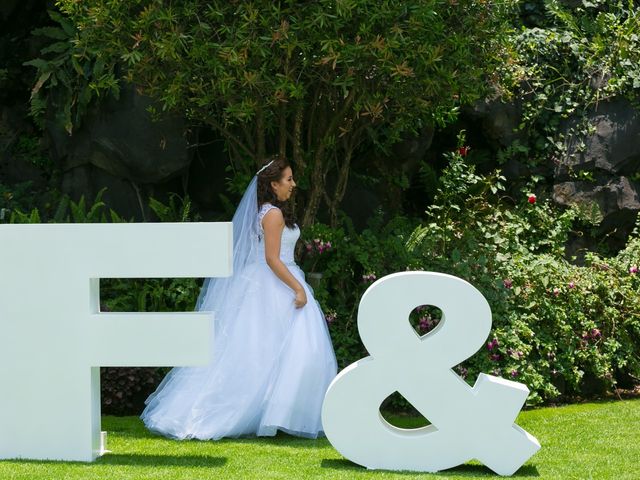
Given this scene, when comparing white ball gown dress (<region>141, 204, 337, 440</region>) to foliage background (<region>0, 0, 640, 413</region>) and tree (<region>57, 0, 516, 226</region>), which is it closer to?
foliage background (<region>0, 0, 640, 413</region>)

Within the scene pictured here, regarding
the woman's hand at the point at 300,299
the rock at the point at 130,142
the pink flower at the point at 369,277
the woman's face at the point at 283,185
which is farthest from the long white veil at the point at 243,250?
the rock at the point at 130,142

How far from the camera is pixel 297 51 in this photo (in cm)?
791

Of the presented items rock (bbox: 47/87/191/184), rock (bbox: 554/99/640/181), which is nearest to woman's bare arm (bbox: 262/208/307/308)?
rock (bbox: 47/87/191/184)

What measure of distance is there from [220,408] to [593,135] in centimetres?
577

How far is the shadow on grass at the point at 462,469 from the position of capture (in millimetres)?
5812

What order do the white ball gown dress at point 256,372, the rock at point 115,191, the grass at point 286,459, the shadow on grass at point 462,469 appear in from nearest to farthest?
1. the grass at point 286,459
2. the shadow on grass at point 462,469
3. the white ball gown dress at point 256,372
4. the rock at point 115,191

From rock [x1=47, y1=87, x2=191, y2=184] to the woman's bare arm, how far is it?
276 centimetres

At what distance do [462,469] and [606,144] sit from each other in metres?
5.69

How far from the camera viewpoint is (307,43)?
298 inches

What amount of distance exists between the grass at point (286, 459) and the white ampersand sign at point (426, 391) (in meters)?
0.14

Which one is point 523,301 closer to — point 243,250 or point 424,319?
point 424,319

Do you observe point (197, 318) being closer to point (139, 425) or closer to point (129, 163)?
point (139, 425)

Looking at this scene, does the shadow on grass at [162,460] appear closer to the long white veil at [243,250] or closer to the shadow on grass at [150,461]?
the shadow on grass at [150,461]

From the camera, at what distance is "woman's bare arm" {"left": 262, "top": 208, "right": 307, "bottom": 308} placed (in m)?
7.19
